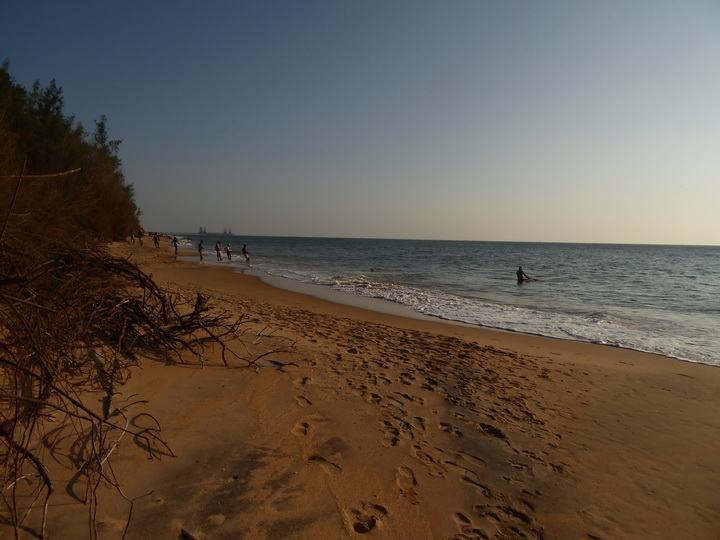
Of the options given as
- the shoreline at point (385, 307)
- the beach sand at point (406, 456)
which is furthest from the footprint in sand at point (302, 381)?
A: the shoreline at point (385, 307)

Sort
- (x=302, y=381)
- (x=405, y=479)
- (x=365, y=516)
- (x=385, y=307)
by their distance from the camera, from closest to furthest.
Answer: (x=365, y=516) < (x=405, y=479) < (x=302, y=381) < (x=385, y=307)

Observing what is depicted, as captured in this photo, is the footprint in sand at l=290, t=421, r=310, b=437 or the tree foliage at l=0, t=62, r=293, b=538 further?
the footprint in sand at l=290, t=421, r=310, b=437

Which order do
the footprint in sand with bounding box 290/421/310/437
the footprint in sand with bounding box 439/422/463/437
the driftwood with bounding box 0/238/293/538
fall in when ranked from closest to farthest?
the driftwood with bounding box 0/238/293/538, the footprint in sand with bounding box 290/421/310/437, the footprint in sand with bounding box 439/422/463/437

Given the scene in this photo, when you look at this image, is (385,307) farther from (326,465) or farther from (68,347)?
(68,347)

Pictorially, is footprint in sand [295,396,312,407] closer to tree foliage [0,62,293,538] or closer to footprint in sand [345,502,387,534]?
tree foliage [0,62,293,538]

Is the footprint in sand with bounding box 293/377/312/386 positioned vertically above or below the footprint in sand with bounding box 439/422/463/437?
above

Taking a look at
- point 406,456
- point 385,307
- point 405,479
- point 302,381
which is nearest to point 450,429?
point 406,456

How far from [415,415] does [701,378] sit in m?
5.46

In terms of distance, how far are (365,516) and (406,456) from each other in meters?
0.74

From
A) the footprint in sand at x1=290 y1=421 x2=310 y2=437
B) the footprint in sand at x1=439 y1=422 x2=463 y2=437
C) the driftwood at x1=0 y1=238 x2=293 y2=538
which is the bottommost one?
the footprint in sand at x1=439 y1=422 x2=463 y2=437

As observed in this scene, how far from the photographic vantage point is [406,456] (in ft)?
9.71

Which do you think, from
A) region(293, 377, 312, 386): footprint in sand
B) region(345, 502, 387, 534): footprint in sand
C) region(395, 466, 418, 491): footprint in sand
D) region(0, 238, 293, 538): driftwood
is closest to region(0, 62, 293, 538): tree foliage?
region(0, 238, 293, 538): driftwood

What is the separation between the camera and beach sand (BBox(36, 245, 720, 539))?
2215 mm

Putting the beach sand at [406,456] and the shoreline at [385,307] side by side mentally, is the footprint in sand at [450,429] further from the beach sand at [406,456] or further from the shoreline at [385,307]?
the shoreline at [385,307]
